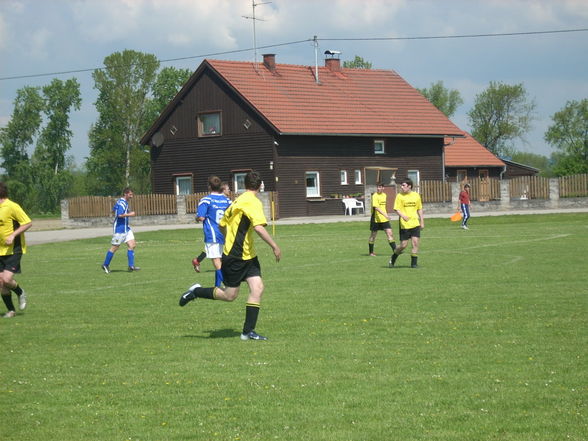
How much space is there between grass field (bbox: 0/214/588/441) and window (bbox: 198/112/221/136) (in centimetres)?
3699

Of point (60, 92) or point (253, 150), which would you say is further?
point (60, 92)

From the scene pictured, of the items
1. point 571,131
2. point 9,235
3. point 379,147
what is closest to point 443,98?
point 571,131

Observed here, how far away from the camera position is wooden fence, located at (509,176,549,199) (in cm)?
5191

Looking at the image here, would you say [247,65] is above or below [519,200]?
above

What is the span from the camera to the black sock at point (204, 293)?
1166cm

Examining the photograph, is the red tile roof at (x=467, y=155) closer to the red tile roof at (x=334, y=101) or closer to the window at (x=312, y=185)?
the red tile roof at (x=334, y=101)

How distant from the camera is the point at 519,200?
172ft

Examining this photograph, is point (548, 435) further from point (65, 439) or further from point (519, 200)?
point (519, 200)

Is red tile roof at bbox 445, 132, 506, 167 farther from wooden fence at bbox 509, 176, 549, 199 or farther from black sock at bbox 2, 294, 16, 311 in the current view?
black sock at bbox 2, 294, 16, 311

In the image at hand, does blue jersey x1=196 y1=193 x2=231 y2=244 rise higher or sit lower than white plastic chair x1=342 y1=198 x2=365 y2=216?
higher

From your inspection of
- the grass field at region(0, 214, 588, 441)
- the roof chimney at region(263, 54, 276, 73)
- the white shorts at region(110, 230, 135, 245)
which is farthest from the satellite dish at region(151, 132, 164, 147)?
the grass field at region(0, 214, 588, 441)

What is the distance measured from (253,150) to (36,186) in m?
51.5

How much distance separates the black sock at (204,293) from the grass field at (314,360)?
0.48 meters

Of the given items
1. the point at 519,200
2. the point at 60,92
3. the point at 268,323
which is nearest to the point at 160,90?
the point at 60,92
